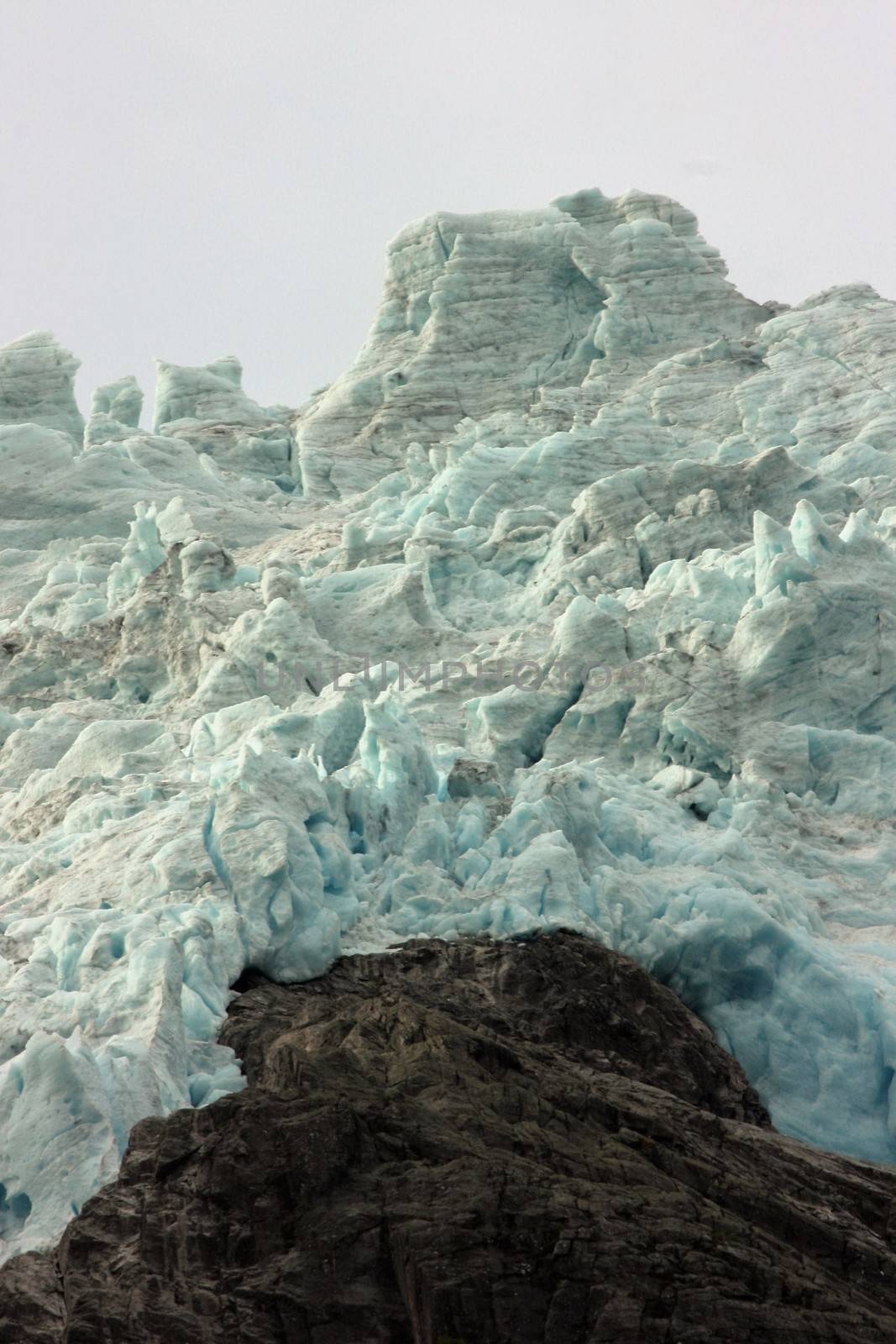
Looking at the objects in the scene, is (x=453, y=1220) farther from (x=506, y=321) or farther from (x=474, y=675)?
(x=506, y=321)

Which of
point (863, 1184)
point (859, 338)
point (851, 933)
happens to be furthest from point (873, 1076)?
point (859, 338)

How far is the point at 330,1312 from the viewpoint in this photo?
33.1 ft

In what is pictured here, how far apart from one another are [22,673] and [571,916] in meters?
14.1

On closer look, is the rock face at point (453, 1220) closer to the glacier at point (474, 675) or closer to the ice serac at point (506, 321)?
the glacier at point (474, 675)

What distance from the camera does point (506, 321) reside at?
138 ft

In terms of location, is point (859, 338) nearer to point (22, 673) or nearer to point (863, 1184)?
point (22, 673)

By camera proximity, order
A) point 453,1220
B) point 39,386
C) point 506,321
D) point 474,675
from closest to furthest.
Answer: point 453,1220 < point 474,675 < point 506,321 < point 39,386

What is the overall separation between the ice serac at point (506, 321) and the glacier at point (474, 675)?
113 millimetres

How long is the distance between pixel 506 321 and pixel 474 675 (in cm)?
1887

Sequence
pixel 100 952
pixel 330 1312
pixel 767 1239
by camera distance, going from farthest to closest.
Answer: pixel 100 952, pixel 767 1239, pixel 330 1312

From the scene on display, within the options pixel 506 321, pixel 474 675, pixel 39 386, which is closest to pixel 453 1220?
pixel 474 675

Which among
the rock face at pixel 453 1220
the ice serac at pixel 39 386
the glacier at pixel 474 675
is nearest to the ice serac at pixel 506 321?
the glacier at pixel 474 675

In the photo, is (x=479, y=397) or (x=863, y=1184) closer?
(x=863, y=1184)

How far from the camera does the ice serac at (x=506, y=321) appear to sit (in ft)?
133
